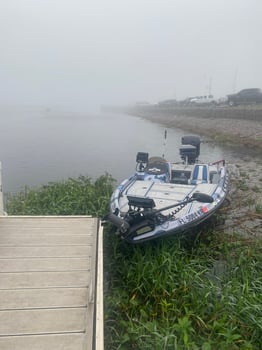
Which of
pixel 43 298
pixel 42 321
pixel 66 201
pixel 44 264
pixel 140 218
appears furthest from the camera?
pixel 66 201

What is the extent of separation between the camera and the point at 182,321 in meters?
3.39

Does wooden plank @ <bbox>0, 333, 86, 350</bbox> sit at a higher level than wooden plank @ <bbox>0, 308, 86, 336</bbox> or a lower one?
lower

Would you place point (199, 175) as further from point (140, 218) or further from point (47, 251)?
point (47, 251)

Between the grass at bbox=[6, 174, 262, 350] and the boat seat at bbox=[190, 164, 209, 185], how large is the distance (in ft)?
5.02

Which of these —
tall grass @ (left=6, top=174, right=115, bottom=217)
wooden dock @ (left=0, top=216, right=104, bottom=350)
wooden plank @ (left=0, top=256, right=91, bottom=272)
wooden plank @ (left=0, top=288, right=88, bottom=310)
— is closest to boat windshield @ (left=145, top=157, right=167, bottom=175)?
tall grass @ (left=6, top=174, right=115, bottom=217)

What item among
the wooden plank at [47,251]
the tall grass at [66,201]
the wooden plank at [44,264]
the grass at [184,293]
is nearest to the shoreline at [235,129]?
the tall grass at [66,201]

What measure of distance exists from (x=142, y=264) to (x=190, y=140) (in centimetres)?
574

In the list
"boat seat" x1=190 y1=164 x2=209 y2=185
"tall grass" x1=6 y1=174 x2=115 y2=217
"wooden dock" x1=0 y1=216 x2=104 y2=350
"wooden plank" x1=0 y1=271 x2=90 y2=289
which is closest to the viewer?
"wooden dock" x1=0 y1=216 x2=104 y2=350

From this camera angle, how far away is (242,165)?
14.0 meters

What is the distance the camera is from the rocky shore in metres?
6.96

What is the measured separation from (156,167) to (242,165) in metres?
7.52

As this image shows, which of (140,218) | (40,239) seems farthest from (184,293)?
(40,239)

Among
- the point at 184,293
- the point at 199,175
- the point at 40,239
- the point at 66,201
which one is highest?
the point at 199,175

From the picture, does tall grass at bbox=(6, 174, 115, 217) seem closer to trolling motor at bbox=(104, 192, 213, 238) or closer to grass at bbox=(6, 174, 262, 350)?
grass at bbox=(6, 174, 262, 350)
